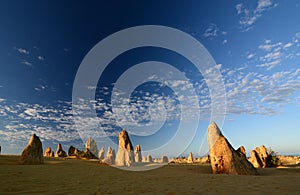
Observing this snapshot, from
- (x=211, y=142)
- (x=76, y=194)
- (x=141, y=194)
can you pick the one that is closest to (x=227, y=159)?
(x=211, y=142)

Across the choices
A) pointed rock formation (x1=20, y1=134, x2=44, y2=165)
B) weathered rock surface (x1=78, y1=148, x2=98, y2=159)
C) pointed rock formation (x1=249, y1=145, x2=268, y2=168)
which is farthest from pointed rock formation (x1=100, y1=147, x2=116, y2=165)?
pointed rock formation (x1=249, y1=145, x2=268, y2=168)

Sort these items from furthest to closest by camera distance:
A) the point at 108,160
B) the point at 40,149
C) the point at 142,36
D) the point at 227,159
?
1. the point at 108,160
2. the point at 142,36
3. the point at 40,149
4. the point at 227,159

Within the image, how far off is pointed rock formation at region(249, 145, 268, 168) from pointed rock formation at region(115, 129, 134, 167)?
17.7 m

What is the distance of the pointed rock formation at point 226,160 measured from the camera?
13438mm

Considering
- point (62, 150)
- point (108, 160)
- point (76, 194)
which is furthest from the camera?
point (62, 150)

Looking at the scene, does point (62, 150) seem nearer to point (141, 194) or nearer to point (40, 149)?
point (40, 149)

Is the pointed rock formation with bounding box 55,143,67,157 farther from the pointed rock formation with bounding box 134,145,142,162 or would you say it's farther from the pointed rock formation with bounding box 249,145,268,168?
the pointed rock formation with bounding box 249,145,268,168

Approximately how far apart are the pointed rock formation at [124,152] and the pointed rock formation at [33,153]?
1124 centimetres

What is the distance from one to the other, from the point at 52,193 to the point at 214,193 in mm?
5681

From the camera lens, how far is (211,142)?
1534 centimetres

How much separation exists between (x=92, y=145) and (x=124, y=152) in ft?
70.1

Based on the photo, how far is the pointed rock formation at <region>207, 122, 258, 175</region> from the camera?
13.4 m

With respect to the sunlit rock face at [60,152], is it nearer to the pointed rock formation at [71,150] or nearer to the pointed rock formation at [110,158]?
the pointed rock formation at [71,150]

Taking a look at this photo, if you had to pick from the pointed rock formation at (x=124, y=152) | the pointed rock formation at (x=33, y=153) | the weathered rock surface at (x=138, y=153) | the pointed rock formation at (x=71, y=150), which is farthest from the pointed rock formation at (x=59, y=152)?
the pointed rock formation at (x=33, y=153)
